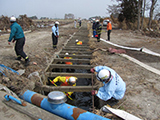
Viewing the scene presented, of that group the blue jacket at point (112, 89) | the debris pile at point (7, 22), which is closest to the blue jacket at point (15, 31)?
the blue jacket at point (112, 89)

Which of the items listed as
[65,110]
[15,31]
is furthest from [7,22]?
[65,110]

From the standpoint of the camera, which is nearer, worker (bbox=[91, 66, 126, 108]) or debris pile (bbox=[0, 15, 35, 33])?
worker (bbox=[91, 66, 126, 108])

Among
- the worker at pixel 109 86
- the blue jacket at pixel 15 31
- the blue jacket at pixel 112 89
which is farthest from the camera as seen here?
the blue jacket at pixel 15 31

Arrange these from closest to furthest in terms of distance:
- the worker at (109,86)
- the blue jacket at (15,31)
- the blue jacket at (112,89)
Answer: the worker at (109,86)
the blue jacket at (112,89)
the blue jacket at (15,31)

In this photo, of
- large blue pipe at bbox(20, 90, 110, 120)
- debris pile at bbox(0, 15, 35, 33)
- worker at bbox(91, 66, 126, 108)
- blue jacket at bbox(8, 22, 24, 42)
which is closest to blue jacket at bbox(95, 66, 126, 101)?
worker at bbox(91, 66, 126, 108)

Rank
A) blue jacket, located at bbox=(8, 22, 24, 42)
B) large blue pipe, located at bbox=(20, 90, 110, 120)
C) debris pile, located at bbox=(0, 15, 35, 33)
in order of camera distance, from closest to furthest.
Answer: large blue pipe, located at bbox=(20, 90, 110, 120), blue jacket, located at bbox=(8, 22, 24, 42), debris pile, located at bbox=(0, 15, 35, 33)

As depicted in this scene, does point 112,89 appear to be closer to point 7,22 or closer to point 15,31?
point 15,31

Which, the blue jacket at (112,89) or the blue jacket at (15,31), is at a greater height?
the blue jacket at (15,31)

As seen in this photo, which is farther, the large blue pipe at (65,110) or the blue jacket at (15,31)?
the blue jacket at (15,31)

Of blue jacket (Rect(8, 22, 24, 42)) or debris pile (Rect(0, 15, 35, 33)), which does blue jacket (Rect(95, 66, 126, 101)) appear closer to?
blue jacket (Rect(8, 22, 24, 42))

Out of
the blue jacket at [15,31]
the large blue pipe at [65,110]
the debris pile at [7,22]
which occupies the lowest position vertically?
the large blue pipe at [65,110]

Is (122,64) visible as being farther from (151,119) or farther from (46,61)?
(46,61)

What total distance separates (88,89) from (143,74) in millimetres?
2284

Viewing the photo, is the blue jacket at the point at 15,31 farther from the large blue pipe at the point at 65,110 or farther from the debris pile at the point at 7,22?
the debris pile at the point at 7,22
